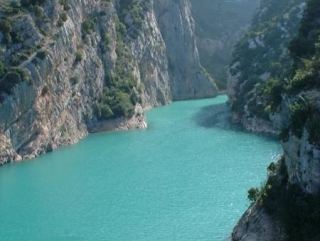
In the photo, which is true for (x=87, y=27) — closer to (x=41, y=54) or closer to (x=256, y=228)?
(x=41, y=54)

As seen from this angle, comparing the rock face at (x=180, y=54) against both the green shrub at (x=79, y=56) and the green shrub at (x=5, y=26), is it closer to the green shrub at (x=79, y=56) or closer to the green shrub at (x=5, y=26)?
the green shrub at (x=79, y=56)

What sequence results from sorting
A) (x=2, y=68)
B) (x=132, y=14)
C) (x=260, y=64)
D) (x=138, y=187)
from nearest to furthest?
(x=138, y=187) < (x=2, y=68) < (x=260, y=64) < (x=132, y=14)

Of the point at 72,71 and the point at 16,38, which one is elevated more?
the point at 16,38

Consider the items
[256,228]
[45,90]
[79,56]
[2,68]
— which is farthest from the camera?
[79,56]

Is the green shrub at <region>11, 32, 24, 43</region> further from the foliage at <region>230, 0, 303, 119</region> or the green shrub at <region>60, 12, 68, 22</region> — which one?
the foliage at <region>230, 0, 303, 119</region>

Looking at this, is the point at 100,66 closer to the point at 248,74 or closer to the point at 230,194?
the point at 248,74

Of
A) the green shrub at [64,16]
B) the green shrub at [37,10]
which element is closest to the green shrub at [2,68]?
the green shrub at [37,10]

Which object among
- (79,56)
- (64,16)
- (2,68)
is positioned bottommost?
(2,68)

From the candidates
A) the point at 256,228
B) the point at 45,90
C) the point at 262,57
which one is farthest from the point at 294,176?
the point at 262,57

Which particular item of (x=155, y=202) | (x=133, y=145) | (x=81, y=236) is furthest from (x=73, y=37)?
(x=81, y=236)
